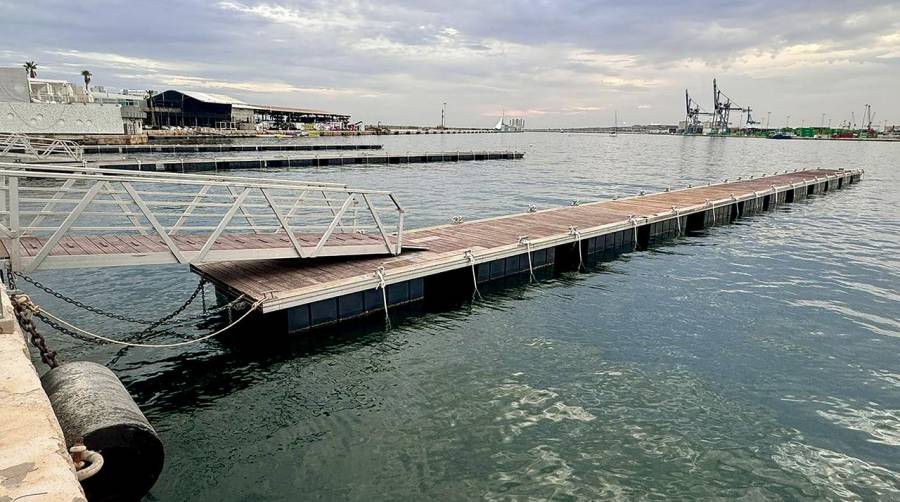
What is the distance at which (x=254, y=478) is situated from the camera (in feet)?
25.2

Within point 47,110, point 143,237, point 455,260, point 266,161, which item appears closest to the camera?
point 143,237

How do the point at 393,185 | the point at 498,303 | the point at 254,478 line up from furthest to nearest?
the point at 393,185
the point at 498,303
the point at 254,478

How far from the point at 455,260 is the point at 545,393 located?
5.74m

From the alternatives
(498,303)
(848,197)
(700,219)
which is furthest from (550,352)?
(848,197)

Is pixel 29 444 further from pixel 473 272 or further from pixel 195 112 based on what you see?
pixel 195 112

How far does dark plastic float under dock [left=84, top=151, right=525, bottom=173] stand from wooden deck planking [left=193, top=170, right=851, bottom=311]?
114ft

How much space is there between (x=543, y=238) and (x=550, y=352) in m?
6.82

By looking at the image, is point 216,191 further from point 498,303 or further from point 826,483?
point 826,483

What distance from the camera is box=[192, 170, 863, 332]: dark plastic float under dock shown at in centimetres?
1238

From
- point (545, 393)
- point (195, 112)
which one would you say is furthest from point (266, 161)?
point (195, 112)

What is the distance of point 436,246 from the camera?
54.5 feet

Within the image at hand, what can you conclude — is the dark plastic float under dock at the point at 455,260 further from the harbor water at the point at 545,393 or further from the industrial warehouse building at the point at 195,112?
the industrial warehouse building at the point at 195,112

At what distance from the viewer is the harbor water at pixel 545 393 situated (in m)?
7.81

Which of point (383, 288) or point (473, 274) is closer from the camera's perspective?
point (383, 288)
